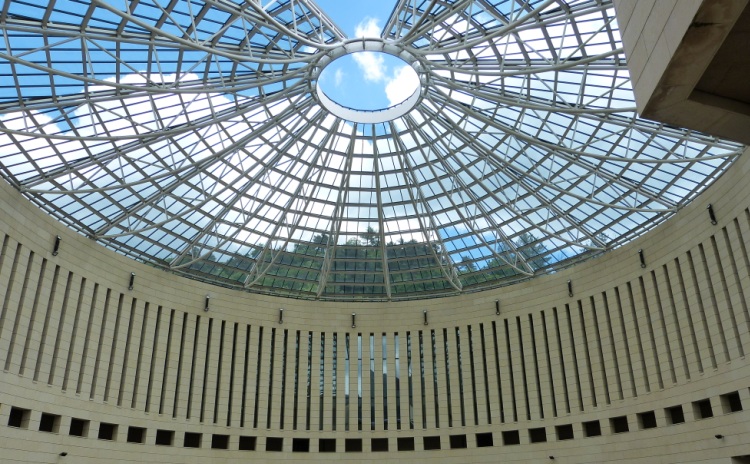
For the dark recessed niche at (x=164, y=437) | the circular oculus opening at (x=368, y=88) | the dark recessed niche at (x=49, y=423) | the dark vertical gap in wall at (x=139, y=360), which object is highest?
the circular oculus opening at (x=368, y=88)

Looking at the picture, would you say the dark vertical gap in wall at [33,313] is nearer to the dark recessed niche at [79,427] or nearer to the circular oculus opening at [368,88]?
the dark recessed niche at [79,427]

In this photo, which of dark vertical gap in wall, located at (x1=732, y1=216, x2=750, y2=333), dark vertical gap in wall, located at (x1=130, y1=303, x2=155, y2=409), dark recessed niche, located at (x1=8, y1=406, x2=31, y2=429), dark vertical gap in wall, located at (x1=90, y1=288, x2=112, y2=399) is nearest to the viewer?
dark vertical gap in wall, located at (x1=732, y1=216, x2=750, y2=333)

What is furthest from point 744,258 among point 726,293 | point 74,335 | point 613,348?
point 74,335

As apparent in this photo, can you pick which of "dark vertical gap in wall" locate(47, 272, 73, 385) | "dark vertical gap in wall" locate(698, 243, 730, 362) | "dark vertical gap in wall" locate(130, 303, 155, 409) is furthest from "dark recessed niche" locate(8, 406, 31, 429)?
"dark vertical gap in wall" locate(698, 243, 730, 362)

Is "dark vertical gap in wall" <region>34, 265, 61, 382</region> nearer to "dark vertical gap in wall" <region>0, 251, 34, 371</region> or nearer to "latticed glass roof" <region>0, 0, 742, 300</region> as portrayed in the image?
"dark vertical gap in wall" <region>0, 251, 34, 371</region>

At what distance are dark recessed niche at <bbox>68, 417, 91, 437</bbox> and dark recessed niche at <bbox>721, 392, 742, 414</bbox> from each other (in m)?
40.8

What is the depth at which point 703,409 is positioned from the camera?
4216cm

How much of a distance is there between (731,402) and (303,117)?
32.4m

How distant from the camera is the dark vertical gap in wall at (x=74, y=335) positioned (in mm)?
43219

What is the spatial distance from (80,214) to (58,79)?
537 inches

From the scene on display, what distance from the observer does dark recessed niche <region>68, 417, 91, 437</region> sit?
43656mm

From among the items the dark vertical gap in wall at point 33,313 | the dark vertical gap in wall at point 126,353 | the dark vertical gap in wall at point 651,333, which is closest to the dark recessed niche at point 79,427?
the dark vertical gap in wall at point 126,353

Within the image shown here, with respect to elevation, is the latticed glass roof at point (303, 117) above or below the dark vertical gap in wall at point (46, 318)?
above

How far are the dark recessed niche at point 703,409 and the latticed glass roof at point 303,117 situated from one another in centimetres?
1307
